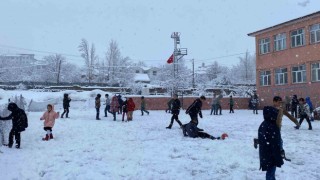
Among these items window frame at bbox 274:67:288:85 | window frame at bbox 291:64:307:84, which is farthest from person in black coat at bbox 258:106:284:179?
window frame at bbox 274:67:288:85

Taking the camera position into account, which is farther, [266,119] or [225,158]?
[225,158]

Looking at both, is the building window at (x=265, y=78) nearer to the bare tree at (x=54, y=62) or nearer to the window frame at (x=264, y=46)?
the window frame at (x=264, y=46)

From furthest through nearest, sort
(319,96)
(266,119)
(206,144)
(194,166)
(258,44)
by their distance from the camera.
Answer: (258,44) → (319,96) → (206,144) → (194,166) → (266,119)

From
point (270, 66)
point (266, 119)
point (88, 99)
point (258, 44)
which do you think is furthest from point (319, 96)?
point (266, 119)

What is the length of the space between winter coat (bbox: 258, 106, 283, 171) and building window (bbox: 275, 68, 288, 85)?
3105cm

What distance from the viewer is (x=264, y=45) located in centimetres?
3825

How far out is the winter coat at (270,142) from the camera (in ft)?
20.0

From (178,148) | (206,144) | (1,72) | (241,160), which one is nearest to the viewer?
(241,160)

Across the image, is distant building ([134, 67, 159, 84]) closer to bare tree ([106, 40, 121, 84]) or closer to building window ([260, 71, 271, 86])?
bare tree ([106, 40, 121, 84])

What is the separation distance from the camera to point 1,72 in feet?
277

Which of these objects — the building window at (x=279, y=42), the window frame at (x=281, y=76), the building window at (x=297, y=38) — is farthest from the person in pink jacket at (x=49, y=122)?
the building window at (x=279, y=42)

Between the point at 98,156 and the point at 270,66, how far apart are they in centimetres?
3113

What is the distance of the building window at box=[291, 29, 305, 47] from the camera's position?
3288 centimetres

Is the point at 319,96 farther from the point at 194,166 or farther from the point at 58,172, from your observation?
the point at 58,172
